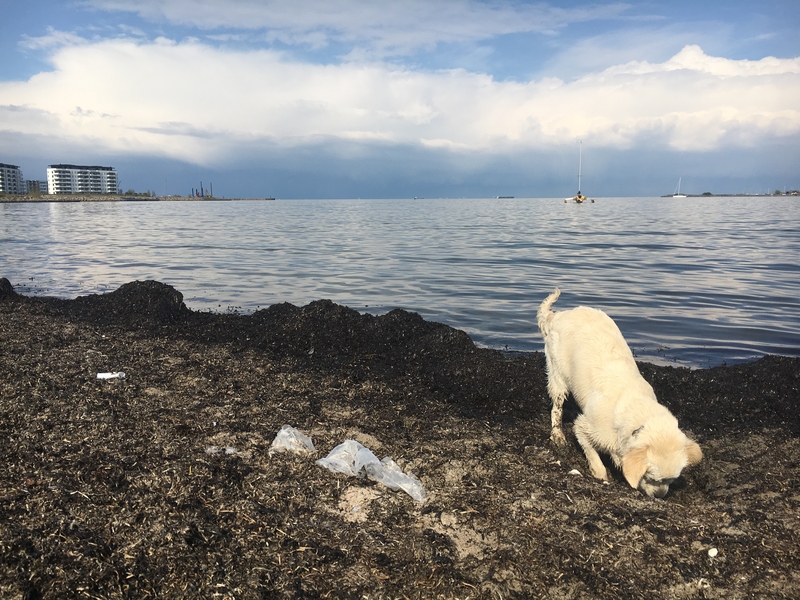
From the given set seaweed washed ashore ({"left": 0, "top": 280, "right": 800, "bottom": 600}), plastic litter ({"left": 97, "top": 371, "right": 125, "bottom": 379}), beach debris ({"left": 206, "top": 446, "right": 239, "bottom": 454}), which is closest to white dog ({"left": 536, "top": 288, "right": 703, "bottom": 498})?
seaweed washed ashore ({"left": 0, "top": 280, "right": 800, "bottom": 600})

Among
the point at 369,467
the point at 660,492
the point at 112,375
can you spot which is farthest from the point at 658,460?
the point at 112,375

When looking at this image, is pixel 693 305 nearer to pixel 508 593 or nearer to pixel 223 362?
pixel 223 362

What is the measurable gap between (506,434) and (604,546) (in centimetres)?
224

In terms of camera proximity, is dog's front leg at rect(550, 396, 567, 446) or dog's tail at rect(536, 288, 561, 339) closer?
dog's front leg at rect(550, 396, 567, 446)

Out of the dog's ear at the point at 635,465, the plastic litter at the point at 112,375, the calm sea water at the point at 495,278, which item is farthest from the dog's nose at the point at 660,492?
the calm sea water at the point at 495,278

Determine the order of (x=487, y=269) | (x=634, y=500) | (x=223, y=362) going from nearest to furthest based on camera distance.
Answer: (x=634, y=500) < (x=223, y=362) < (x=487, y=269)

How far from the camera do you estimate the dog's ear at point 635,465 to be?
4750 millimetres

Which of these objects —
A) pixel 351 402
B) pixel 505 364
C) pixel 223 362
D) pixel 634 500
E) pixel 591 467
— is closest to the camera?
pixel 634 500

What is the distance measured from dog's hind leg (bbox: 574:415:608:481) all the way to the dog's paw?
40 centimetres

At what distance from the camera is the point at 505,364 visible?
8375mm

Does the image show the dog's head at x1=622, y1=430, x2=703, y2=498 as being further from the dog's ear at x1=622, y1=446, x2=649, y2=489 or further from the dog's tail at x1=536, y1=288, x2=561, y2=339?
the dog's tail at x1=536, y1=288, x2=561, y2=339

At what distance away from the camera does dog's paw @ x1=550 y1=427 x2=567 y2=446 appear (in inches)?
242

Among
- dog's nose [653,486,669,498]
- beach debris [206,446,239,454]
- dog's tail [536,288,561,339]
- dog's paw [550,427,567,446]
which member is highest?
dog's tail [536,288,561,339]

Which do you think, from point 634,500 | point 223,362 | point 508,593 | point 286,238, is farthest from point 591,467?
point 286,238
